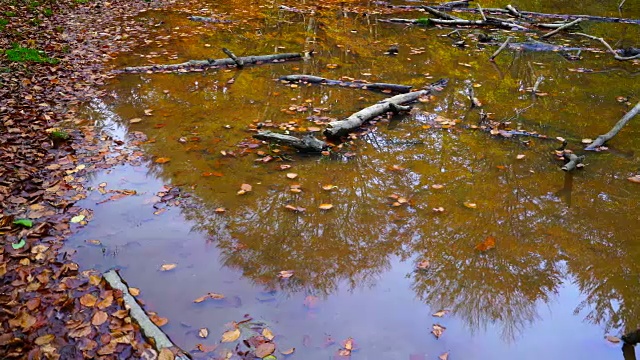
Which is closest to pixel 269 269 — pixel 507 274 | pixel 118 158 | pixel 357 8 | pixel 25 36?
pixel 507 274

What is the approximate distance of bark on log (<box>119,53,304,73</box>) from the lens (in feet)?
32.1

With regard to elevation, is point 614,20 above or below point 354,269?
above

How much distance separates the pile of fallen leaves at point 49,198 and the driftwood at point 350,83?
389cm

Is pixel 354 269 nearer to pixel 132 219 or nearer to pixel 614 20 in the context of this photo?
pixel 132 219

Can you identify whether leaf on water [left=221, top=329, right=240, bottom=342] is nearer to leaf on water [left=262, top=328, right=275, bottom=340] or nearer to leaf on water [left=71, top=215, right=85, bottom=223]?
leaf on water [left=262, top=328, right=275, bottom=340]

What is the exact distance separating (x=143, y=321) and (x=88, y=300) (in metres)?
0.61

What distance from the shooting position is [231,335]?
358 cm

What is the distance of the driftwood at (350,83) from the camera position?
862 cm

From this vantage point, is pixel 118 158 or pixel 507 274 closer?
pixel 507 274

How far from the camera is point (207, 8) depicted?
17141 millimetres

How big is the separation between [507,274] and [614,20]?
48.7ft

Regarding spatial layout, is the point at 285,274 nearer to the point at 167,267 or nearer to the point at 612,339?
the point at 167,267

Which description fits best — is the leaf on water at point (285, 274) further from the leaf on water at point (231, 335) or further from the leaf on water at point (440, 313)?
the leaf on water at point (440, 313)

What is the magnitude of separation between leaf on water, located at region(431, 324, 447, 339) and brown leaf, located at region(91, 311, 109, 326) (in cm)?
266
